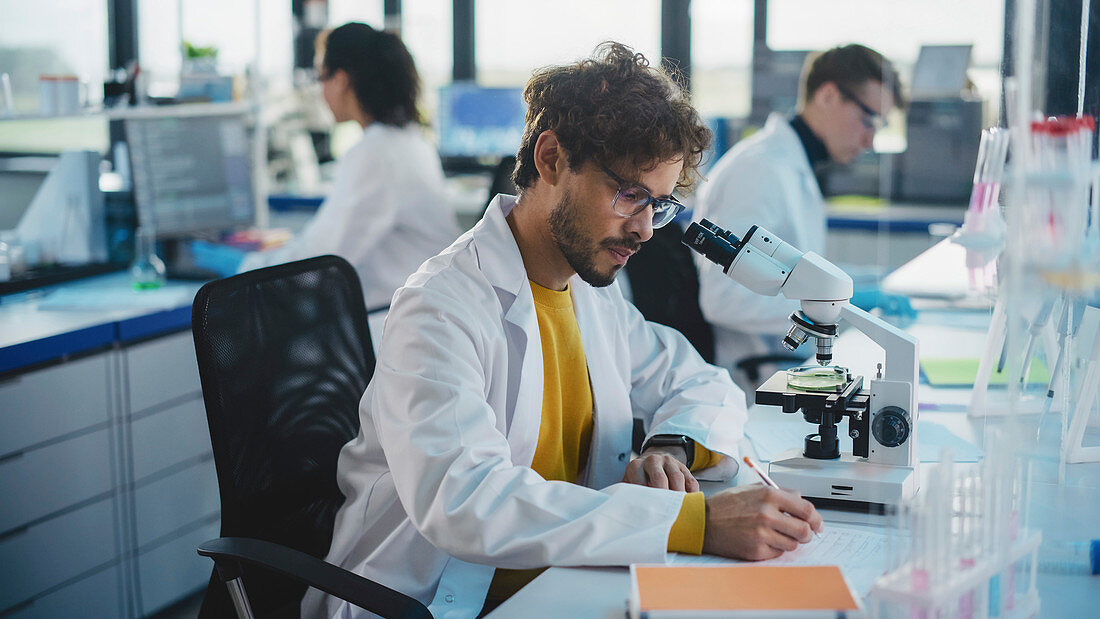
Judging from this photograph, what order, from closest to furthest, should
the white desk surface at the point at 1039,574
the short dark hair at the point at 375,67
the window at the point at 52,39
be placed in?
1. the white desk surface at the point at 1039,574
2. the short dark hair at the point at 375,67
3. the window at the point at 52,39

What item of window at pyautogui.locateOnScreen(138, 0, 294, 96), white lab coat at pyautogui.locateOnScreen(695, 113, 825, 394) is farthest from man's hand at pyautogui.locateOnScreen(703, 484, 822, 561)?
window at pyautogui.locateOnScreen(138, 0, 294, 96)

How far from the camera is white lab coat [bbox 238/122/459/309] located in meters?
3.21

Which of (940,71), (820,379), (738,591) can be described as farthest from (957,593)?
(940,71)

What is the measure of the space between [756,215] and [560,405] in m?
1.34

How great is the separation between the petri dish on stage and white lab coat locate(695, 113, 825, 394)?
1154 mm

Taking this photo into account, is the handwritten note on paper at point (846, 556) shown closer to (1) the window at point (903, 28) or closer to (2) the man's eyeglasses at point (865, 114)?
(1) the window at point (903, 28)

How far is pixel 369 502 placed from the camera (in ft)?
4.89

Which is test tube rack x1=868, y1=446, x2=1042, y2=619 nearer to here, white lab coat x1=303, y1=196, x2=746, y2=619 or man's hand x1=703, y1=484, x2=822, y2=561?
man's hand x1=703, y1=484, x2=822, y2=561

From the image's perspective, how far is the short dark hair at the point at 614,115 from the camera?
1.44m

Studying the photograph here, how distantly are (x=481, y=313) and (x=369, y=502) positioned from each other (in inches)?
12.5

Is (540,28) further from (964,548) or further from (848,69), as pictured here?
(964,548)

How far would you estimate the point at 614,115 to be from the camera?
1.44m

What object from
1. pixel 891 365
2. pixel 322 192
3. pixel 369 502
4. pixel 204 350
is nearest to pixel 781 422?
pixel 891 365

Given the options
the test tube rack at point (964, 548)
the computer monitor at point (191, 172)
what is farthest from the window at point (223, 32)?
the test tube rack at point (964, 548)
